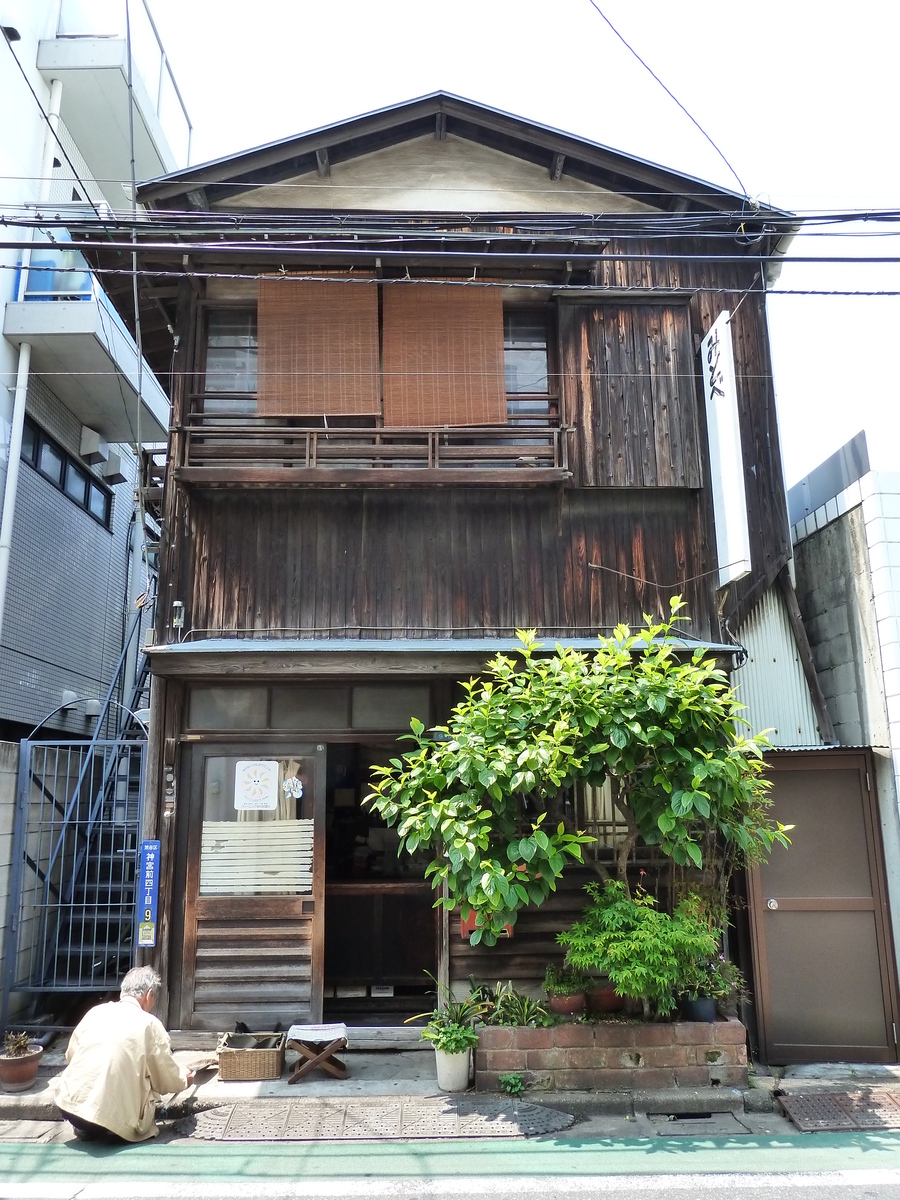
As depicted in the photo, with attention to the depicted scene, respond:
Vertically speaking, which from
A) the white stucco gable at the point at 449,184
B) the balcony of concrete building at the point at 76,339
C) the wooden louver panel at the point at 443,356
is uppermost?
the white stucco gable at the point at 449,184

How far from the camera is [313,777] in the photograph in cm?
895

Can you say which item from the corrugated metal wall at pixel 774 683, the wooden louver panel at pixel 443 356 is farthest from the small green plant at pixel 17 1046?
the corrugated metal wall at pixel 774 683

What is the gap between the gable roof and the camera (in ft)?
32.3

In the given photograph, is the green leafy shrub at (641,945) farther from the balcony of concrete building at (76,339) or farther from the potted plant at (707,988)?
the balcony of concrete building at (76,339)

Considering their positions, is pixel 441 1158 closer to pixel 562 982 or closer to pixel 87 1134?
pixel 562 982

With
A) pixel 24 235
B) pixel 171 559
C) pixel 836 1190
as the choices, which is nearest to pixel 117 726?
pixel 171 559

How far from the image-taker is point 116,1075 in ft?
20.1

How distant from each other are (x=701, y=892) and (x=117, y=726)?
9408 mm

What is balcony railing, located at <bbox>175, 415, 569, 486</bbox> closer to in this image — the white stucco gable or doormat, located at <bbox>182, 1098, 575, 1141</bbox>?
the white stucco gable

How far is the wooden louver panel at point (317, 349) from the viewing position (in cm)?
949

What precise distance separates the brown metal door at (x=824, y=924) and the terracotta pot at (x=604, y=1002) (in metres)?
1.61

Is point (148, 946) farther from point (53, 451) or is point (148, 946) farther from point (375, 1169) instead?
point (53, 451)

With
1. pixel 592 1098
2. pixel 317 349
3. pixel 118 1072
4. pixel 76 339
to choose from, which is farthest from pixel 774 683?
pixel 76 339

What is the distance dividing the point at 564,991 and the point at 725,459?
17.3ft
